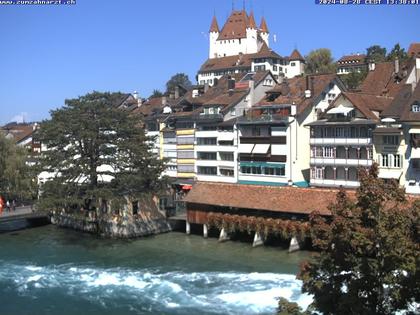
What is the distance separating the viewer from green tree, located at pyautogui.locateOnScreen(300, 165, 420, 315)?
18031mm

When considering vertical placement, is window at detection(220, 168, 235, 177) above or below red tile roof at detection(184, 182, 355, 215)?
above

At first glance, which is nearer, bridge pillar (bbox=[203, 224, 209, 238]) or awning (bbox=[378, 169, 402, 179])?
bridge pillar (bbox=[203, 224, 209, 238])

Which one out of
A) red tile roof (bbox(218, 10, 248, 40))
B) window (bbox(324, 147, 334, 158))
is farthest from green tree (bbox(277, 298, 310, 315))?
red tile roof (bbox(218, 10, 248, 40))

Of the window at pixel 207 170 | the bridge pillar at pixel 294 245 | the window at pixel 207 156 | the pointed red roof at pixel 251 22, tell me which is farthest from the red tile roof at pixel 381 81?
the pointed red roof at pixel 251 22

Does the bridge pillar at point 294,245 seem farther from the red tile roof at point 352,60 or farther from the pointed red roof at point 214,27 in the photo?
the pointed red roof at point 214,27

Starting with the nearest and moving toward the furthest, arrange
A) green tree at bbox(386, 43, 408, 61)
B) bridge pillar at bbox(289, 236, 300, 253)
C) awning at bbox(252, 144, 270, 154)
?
1. bridge pillar at bbox(289, 236, 300, 253)
2. awning at bbox(252, 144, 270, 154)
3. green tree at bbox(386, 43, 408, 61)

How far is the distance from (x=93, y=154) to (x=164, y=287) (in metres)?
23.7

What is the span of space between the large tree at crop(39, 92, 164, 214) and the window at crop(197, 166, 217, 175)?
14858mm

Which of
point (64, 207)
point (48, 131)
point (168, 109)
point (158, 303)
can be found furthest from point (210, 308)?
point (168, 109)

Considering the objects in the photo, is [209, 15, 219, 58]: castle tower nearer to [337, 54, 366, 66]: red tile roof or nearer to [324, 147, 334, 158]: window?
[337, 54, 366, 66]: red tile roof

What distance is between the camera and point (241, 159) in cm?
6788

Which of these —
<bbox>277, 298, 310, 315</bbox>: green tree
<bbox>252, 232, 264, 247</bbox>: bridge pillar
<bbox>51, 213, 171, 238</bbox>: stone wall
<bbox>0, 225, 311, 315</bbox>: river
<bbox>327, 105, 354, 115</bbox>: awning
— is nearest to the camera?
<bbox>277, 298, 310, 315</bbox>: green tree

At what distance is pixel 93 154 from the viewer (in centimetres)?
5741

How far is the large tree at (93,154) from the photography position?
55.2m
